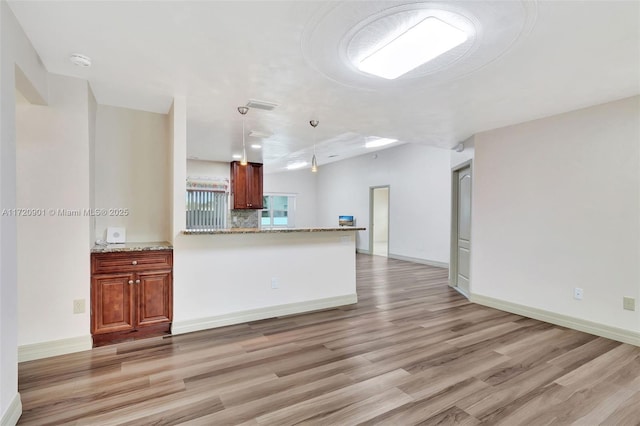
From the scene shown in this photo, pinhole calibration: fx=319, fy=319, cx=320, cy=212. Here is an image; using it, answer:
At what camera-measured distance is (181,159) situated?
327 cm

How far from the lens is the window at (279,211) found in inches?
425

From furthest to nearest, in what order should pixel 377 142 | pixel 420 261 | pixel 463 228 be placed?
pixel 420 261 → pixel 377 142 → pixel 463 228

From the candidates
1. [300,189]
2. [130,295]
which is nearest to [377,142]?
[300,189]

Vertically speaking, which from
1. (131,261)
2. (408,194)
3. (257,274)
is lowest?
(257,274)

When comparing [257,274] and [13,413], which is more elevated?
[257,274]

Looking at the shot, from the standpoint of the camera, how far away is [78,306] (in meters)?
2.80

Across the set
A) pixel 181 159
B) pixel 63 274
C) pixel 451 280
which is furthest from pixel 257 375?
pixel 451 280

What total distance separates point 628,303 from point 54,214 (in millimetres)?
5343

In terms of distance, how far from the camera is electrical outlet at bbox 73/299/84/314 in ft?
9.13

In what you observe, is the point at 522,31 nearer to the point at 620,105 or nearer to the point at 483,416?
the point at 620,105

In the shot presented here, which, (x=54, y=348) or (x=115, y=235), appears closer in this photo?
(x=54, y=348)

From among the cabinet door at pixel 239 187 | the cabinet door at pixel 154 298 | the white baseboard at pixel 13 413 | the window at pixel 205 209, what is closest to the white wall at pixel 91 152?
the cabinet door at pixel 154 298

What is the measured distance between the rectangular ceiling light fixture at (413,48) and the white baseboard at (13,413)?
3096 millimetres

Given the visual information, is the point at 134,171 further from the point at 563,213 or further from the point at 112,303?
the point at 563,213
